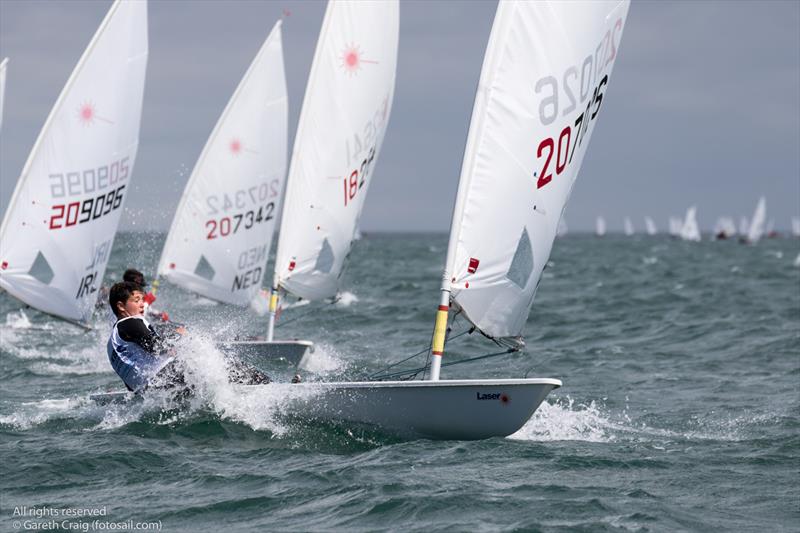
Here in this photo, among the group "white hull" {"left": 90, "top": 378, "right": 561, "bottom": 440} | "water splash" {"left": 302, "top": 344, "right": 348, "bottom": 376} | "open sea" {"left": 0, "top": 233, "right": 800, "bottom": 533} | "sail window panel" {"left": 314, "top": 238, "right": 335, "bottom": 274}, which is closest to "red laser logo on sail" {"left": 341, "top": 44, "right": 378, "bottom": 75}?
"sail window panel" {"left": 314, "top": 238, "right": 335, "bottom": 274}

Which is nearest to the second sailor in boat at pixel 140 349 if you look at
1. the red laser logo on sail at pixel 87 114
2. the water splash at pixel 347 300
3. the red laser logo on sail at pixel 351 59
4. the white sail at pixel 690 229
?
the red laser logo on sail at pixel 87 114

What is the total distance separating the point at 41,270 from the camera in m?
12.5

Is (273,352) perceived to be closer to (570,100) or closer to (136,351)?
(136,351)

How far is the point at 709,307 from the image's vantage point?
2212 centimetres

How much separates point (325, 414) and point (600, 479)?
2127 mm

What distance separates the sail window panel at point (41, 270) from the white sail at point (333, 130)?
8.97 ft

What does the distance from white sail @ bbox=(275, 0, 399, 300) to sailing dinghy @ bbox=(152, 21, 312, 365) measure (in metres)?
2.16

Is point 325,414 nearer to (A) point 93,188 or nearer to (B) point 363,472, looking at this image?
(B) point 363,472

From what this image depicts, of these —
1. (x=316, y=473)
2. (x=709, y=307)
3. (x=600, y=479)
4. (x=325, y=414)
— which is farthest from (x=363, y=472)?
(x=709, y=307)

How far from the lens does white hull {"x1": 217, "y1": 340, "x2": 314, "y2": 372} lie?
12.3m

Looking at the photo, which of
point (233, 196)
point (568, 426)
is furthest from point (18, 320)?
point (568, 426)

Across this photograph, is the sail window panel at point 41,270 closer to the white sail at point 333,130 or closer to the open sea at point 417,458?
the open sea at point 417,458

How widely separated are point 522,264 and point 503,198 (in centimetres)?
61

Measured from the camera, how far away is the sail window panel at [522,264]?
779cm
